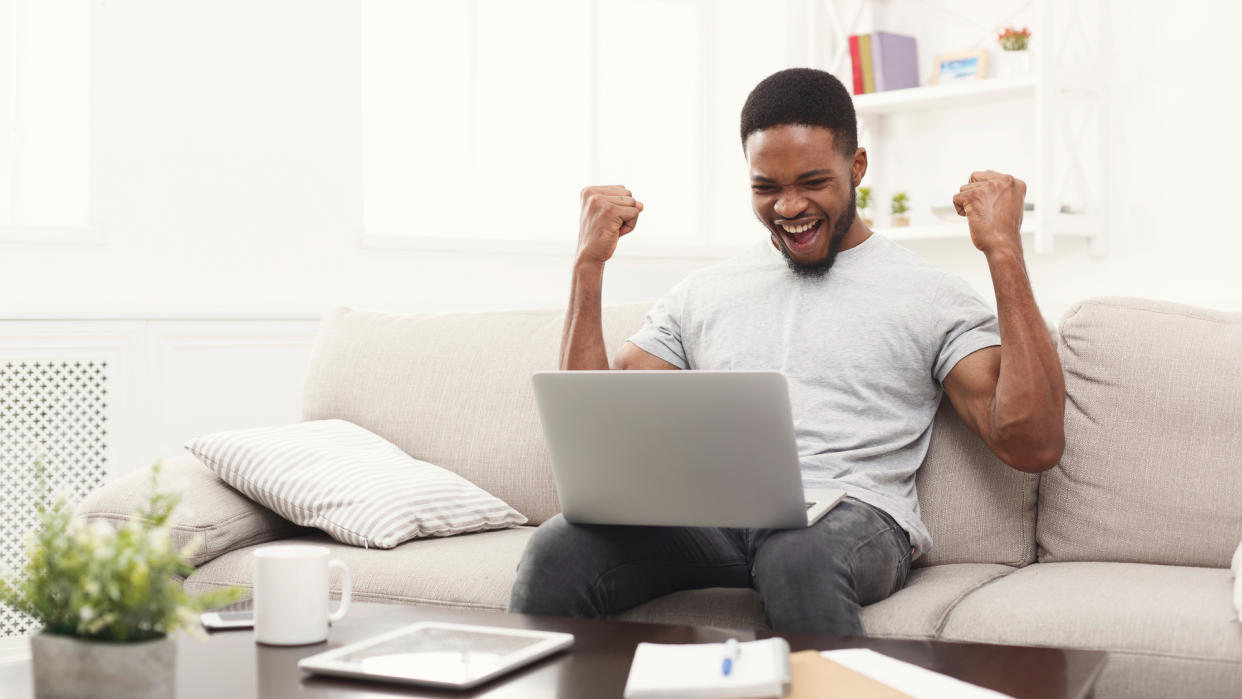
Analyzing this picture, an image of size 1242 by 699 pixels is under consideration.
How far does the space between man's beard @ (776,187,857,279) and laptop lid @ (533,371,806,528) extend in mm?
500

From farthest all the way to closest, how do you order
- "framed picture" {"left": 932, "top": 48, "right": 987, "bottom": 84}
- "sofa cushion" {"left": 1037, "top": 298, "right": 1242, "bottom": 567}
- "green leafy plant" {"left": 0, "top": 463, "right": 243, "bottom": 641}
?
"framed picture" {"left": 932, "top": 48, "right": 987, "bottom": 84} < "sofa cushion" {"left": 1037, "top": 298, "right": 1242, "bottom": 567} < "green leafy plant" {"left": 0, "top": 463, "right": 243, "bottom": 641}

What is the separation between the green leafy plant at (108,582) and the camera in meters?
0.91

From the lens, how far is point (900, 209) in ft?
13.4

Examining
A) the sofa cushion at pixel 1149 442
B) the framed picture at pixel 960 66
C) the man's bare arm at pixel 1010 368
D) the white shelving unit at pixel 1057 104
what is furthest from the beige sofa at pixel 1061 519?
the framed picture at pixel 960 66

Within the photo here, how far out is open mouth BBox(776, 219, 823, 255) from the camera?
186cm

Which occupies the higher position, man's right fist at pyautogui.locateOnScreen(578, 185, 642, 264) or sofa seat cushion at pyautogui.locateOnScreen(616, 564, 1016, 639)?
man's right fist at pyautogui.locateOnScreen(578, 185, 642, 264)

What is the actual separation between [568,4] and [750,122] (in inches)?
98.3

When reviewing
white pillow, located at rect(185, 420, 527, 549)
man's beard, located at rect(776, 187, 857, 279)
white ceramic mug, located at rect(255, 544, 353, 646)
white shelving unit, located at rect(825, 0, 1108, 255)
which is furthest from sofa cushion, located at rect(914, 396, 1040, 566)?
white shelving unit, located at rect(825, 0, 1108, 255)

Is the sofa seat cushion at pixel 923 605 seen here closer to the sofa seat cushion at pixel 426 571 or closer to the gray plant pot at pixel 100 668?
the sofa seat cushion at pixel 426 571

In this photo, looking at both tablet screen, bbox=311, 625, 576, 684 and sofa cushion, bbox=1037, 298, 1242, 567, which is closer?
tablet screen, bbox=311, 625, 576, 684

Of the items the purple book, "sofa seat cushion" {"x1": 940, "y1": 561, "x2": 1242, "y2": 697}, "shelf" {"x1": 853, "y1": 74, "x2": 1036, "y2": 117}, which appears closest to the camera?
"sofa seat cushion" {"x1": 940, "y1": 561, "x2": 1242, "y2": 697}

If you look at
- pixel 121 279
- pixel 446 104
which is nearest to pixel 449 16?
pixel 446 104

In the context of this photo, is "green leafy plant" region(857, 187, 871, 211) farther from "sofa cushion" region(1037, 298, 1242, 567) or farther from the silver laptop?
the silver laptop

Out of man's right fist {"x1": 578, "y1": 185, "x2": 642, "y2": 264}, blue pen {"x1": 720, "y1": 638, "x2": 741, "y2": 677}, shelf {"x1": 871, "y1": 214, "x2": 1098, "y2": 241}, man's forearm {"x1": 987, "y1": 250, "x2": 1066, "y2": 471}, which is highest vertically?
shelf {"x1": 871, "y1": 214, "x2": 1098, "y2": 241}
